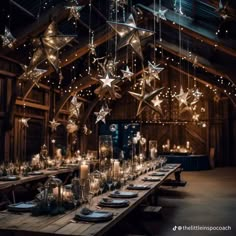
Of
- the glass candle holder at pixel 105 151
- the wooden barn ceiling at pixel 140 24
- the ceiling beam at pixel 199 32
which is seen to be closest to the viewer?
the glass candle holder at pixel 105 151

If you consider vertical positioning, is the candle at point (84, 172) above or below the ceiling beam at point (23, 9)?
below

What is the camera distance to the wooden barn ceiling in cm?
779

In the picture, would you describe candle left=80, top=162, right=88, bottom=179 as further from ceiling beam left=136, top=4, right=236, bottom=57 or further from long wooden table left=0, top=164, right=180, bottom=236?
ceiling beam left=136, top=4, right=236, bottom=57

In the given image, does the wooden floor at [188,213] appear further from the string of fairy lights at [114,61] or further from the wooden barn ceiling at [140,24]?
the wooden barn ceiling at [140,24]

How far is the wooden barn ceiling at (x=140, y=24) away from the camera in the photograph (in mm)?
7793

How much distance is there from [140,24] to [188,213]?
25.4 ft

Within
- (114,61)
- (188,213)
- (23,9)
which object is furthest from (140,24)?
(188,213)

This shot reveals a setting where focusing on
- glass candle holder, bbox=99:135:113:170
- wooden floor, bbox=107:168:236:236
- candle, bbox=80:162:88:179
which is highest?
glass candle holder, bbox=99:135:113:170

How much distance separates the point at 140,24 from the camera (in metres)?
11.6

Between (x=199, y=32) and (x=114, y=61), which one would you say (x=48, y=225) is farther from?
(x=199, y=32)

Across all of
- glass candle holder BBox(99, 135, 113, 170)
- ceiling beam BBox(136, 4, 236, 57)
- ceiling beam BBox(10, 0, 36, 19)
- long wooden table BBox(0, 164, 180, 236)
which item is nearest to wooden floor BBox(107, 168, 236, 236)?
glass candle holder BBox(99, 135, 113, 170)

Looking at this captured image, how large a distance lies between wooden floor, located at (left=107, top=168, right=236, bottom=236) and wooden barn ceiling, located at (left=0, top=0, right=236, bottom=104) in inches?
134

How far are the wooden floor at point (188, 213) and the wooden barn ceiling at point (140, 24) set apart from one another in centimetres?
341

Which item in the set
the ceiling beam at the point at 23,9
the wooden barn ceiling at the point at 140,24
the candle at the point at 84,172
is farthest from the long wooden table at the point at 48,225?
the ceiling beam at the point at 23,9
